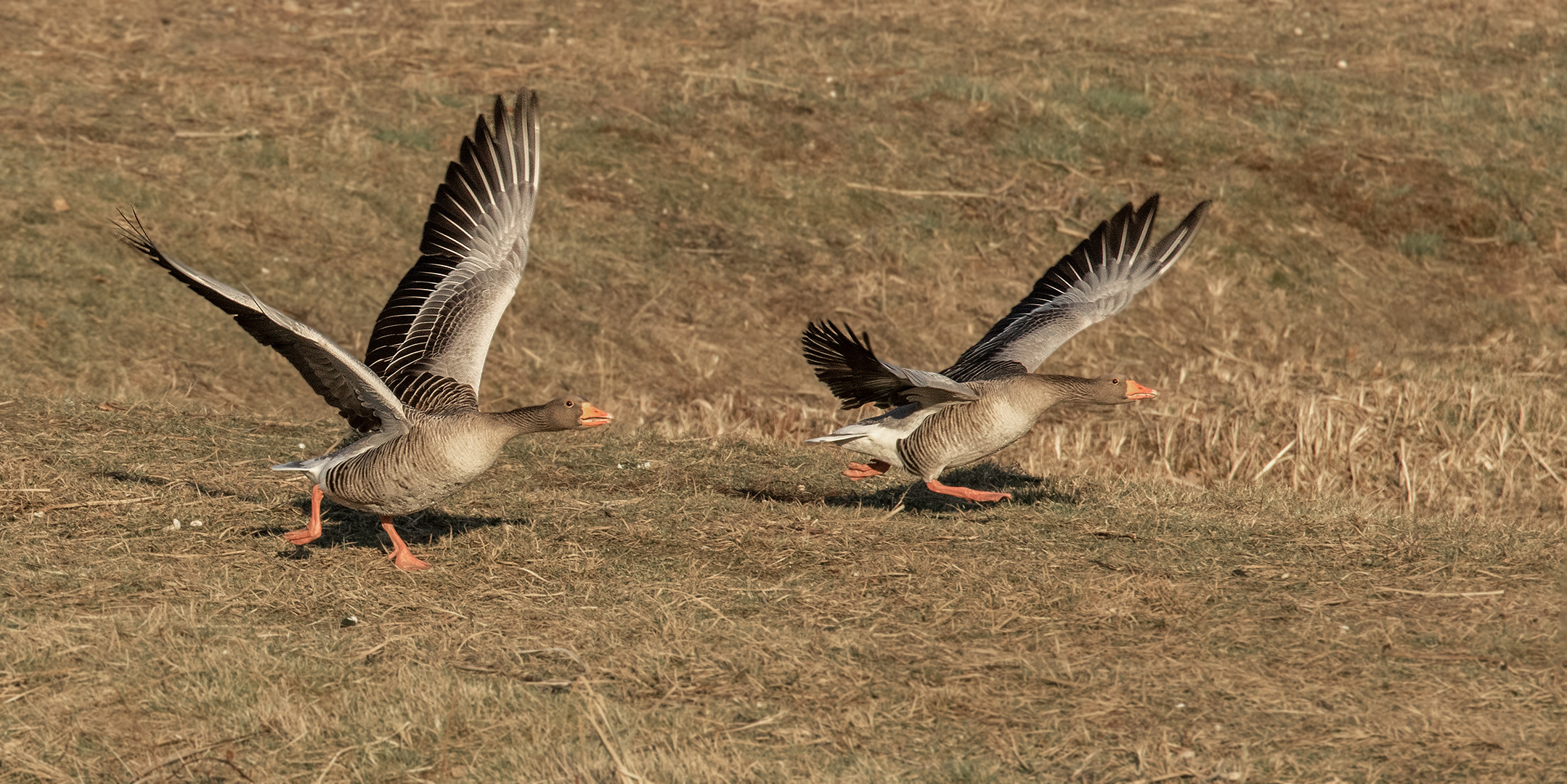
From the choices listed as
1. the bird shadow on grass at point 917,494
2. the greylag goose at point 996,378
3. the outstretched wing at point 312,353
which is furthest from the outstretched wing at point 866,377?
the outstretched wing at point 312,353

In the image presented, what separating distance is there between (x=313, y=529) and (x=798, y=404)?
5.73 metres

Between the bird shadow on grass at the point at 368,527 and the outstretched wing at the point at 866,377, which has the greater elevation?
the outstretched wing at the point at 866,377

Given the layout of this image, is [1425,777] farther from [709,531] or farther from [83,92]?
[83,92]

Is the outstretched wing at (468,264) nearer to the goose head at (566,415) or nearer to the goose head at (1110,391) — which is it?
the goose head at (566,415)

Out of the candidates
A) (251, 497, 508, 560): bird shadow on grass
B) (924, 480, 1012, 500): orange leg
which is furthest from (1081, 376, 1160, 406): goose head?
(251, 497, 508, 560): bird shadow on grass

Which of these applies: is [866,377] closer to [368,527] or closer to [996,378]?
[996,378]

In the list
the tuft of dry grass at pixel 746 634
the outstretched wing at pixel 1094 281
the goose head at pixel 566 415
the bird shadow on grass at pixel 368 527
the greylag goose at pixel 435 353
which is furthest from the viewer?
the outstretched wing at pixel 1094 281

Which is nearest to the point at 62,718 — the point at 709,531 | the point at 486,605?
the point at 486,605

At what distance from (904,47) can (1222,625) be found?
1517 cm

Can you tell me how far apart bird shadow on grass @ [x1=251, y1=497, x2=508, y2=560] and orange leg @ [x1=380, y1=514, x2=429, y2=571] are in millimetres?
305

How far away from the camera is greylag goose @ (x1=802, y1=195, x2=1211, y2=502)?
8227 millimetres

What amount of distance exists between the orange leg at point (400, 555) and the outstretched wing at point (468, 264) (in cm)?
75

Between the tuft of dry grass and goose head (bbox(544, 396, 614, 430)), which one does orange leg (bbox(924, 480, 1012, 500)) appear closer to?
the tuft of dry grass

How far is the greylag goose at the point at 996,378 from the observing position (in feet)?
27.0
